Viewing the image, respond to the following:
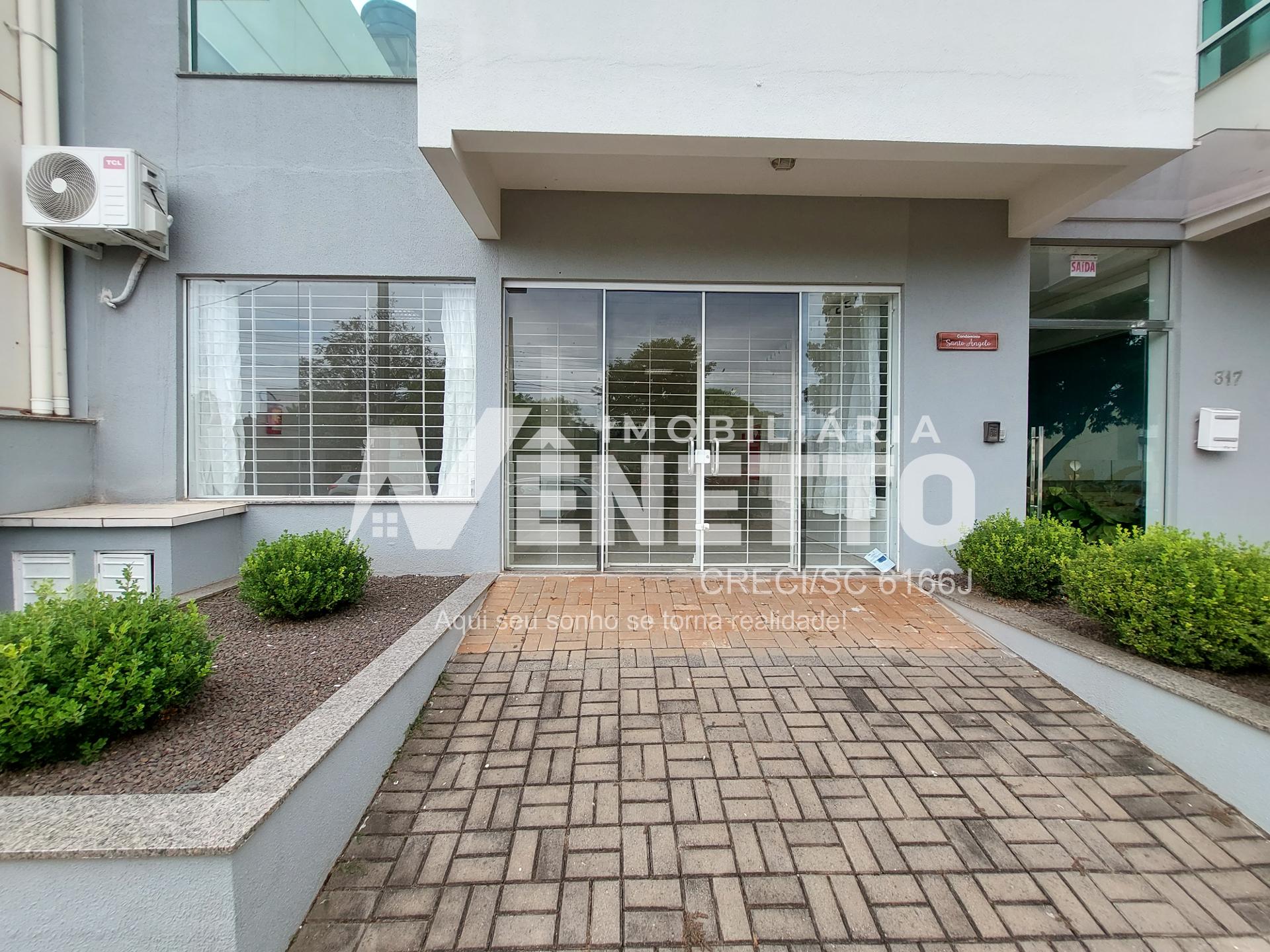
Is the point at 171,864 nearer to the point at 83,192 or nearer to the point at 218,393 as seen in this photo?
the point at 218,393

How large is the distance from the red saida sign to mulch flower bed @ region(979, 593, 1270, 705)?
212 cm

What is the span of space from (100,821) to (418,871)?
0.91 m

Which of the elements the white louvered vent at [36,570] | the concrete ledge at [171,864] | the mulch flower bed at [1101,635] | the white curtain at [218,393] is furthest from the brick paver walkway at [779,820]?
the white curtain at [218,393]

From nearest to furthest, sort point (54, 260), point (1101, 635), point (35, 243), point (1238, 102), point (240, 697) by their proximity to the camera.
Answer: point (240, 697)
point (1101, 635)
point (35, 243)
point (54, 260)
point (1238, 102)

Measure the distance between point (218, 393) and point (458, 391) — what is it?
6.78 ft

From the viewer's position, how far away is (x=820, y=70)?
11.1 feet

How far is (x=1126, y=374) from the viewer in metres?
5.19

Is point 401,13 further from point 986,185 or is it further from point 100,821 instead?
point 100,821

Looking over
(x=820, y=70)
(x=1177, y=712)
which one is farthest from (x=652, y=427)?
(x=1177, y=712)

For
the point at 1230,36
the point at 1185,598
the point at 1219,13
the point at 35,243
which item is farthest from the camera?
the point at 1219,13

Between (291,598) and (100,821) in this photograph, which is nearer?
(100,821)

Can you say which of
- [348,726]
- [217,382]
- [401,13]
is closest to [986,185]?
[401,13]

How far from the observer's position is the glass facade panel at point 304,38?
4676 millimetres

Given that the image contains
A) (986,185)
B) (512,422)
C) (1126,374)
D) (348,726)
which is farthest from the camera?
(1126,374)
